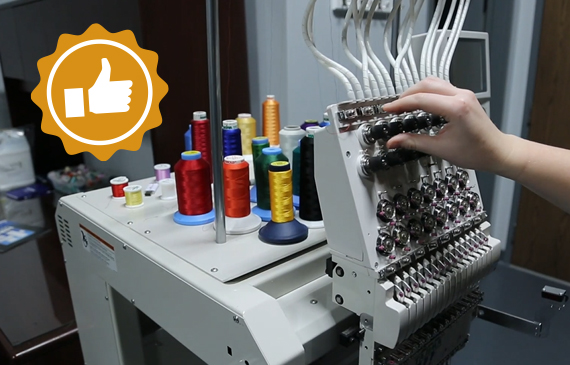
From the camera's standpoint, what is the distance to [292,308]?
705 millimetres

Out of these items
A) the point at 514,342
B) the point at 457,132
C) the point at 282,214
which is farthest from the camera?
the point at 514,342

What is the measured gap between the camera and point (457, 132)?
23.2 inches

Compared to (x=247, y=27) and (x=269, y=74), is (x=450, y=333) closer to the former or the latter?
(x=269, y=74)

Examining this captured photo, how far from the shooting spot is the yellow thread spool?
0.77 m

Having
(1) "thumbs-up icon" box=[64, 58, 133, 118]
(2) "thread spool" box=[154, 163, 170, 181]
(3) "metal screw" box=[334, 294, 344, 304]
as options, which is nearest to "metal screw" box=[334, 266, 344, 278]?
(3) "metal screw" box=[334, 294, 344, 304]

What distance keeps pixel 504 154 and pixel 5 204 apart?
7.54 ft

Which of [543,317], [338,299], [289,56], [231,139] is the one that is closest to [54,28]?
[289,56]

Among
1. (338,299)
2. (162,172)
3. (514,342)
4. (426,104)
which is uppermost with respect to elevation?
(426,104)

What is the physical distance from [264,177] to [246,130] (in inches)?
12.4

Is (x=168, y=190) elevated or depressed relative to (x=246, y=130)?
depressed

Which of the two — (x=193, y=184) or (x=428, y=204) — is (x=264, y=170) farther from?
(x=428, y=204)

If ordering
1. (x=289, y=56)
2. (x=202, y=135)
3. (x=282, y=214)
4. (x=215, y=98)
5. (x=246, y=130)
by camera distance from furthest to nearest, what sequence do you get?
(x=289, y=56) → (x=246, y=130) → (x=202, y=135) → (x=282, y=214) → (x=215, y=98)

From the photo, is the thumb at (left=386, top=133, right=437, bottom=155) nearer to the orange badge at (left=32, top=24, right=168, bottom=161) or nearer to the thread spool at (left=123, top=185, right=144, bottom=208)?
the orange badge at (left=32, top=24, right=168, bottom=161)

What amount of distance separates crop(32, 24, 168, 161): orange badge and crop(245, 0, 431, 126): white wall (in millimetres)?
942
